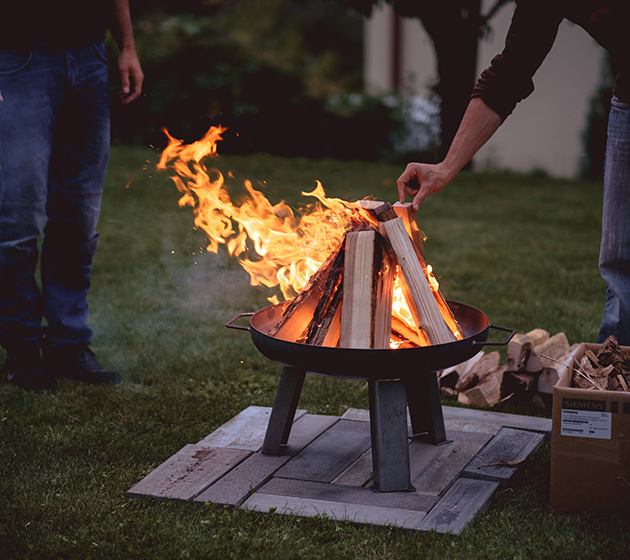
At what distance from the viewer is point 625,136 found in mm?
2750

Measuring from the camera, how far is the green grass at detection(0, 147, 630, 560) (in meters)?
2.29

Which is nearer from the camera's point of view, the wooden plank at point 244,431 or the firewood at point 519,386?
the wooden plank at point 244,431

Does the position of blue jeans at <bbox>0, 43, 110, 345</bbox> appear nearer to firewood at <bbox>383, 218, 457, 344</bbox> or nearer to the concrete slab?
the concrete slab

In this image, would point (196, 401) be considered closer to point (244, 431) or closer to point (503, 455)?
point (244, 431)

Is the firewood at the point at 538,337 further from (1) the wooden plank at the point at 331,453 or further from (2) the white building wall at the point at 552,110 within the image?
(2) the white building wall at the point at 552,110

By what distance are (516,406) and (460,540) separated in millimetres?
1254

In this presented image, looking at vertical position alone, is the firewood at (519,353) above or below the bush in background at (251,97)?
below

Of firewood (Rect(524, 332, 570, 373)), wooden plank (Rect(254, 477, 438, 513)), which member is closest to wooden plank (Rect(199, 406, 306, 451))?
wooden plank (Rect(254, 477, 438, 513))

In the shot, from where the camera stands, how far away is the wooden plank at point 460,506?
235 cm

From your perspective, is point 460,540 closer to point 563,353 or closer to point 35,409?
point 563,353

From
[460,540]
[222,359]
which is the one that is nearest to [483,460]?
[460,540]

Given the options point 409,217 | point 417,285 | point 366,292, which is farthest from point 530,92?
point 366,292

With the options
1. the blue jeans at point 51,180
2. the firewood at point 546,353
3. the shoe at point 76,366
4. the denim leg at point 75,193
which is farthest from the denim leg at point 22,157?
the firewood at point 546,353

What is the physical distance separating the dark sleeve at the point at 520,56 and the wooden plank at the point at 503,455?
118 cm
